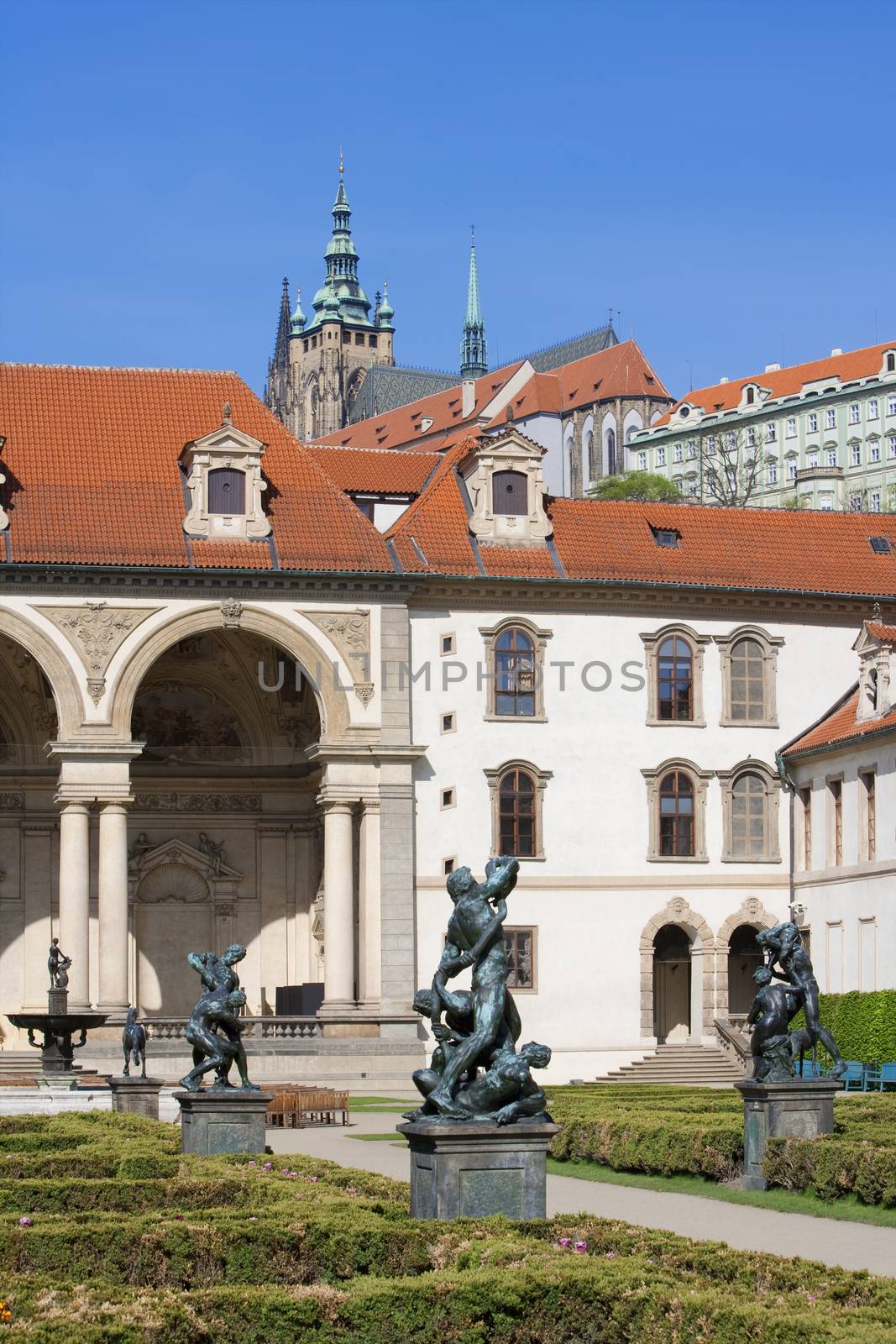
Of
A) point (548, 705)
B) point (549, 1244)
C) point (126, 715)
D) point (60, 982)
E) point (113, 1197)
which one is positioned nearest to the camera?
point (549, 1244)

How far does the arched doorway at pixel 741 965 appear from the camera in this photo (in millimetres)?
56844

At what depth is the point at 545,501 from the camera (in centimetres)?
5806

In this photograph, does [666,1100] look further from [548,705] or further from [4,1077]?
[548,705]

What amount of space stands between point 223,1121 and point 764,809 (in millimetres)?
31578

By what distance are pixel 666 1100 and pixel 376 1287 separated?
22541mm

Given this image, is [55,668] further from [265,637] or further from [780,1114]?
[780,1114]

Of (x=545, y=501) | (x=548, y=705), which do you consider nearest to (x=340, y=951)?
(x=548, y=705)

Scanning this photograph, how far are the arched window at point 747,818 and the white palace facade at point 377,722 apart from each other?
0.18 ft

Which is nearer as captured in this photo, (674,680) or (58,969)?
(58,969)

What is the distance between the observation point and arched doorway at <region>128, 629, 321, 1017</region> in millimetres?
57875

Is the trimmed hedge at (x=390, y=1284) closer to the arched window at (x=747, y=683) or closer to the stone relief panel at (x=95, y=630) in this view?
the stone relief panel at (x=95, y=630)

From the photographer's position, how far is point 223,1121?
27.1 metres

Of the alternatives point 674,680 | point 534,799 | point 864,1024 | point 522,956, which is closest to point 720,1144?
point 864,1024

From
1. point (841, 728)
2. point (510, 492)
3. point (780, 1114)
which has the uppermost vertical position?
point (510, 492)
